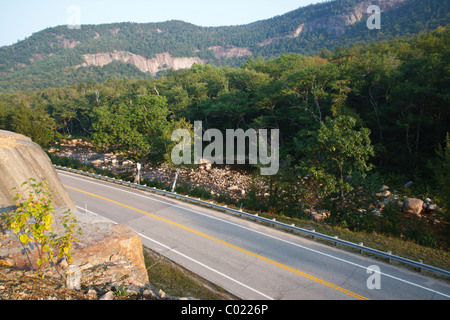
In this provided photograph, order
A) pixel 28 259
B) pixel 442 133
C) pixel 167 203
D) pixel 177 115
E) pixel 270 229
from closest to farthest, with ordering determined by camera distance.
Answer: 1. pixel 28 259
2. pixel 270 229
3. pixel 167 203
4. pixel 442 133
5. pixel 177 115

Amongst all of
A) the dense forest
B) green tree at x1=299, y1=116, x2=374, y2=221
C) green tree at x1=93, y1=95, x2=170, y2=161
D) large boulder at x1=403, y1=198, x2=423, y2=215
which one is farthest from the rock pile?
large boulder at x1=403, y1=198, x2=423, y2=215

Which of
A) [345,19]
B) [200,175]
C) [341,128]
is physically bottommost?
[200,175]

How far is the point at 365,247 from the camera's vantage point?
1130 centimetres

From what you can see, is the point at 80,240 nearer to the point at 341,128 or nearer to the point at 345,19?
the point at 341,128

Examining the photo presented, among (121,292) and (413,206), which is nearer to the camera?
(121,292)

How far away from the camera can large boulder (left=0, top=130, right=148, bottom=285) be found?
682cm

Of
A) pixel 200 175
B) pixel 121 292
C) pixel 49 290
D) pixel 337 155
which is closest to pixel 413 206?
pixel 337 155

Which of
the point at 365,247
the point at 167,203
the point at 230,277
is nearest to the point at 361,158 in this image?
the point at 365,247

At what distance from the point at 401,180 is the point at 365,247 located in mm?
20374

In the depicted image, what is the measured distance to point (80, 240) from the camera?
791 cm

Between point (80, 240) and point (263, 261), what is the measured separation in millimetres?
6842

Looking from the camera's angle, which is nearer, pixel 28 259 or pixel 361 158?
pixel 28 259

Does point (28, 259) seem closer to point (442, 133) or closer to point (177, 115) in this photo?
point (442, 133)
